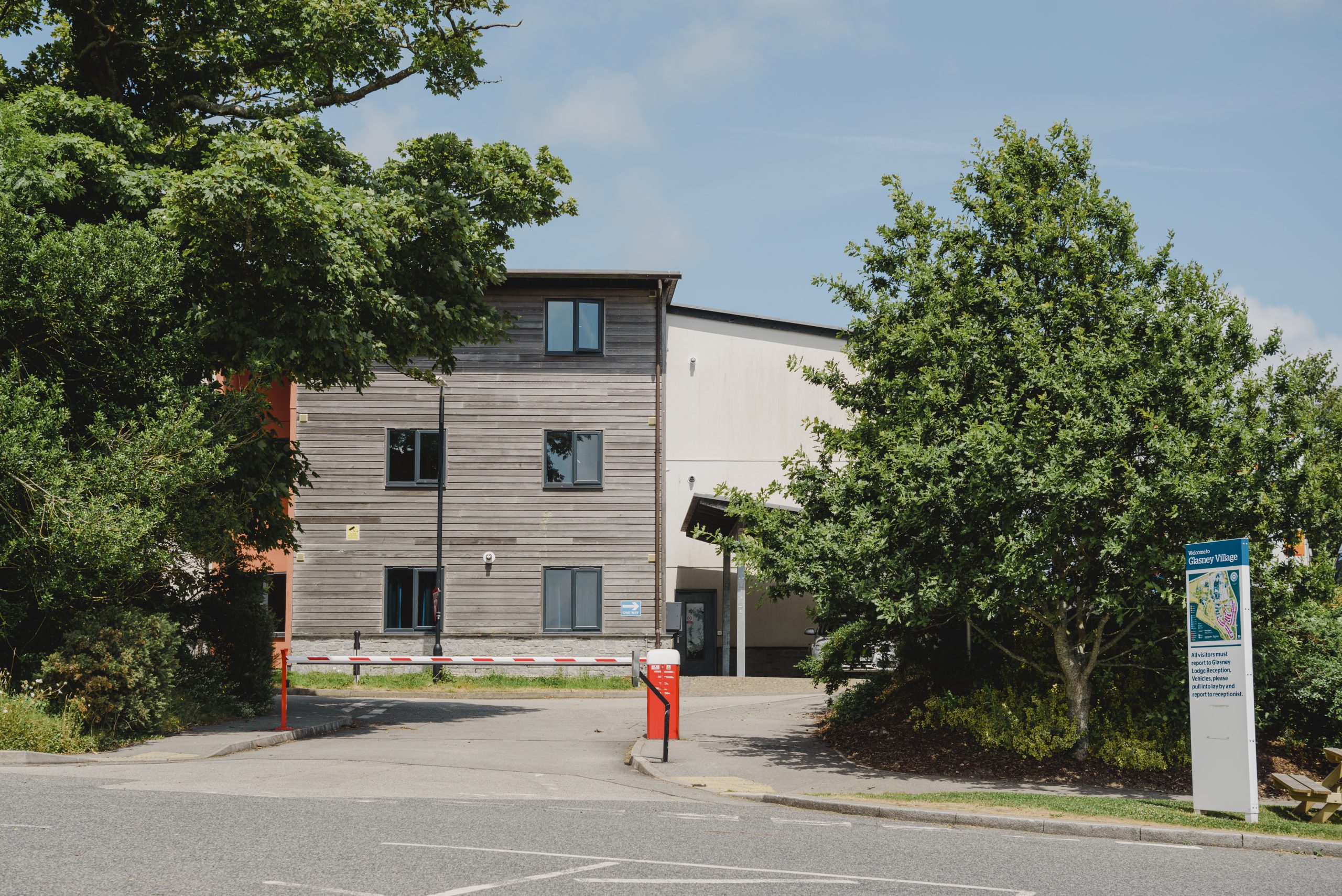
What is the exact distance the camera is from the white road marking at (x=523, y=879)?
7.19 meters

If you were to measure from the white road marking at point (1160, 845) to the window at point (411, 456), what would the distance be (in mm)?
23164

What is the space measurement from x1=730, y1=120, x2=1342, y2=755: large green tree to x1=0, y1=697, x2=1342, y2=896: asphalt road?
3.73 metres

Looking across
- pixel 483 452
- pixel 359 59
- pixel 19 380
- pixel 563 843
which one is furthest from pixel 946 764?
pixel 483 452

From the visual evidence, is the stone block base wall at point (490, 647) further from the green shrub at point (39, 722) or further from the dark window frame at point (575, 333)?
the green shrub at point (39, 722)

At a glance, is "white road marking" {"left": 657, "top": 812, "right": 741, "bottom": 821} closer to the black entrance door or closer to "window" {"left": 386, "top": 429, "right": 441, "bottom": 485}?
"window" {"left": 386, "top": 429, "right": 441, "bottom": 485}

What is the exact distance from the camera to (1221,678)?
38.8 ft

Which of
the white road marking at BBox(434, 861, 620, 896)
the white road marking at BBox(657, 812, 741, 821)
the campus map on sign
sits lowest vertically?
the white road marking at BBox(657, 812, 741, 821)

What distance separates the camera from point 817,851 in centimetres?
929

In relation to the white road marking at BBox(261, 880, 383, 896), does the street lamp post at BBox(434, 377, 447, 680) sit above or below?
above

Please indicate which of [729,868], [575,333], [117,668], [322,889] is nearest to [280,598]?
[575,333]

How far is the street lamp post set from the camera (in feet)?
99.4

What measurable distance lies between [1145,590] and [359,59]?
1471cm

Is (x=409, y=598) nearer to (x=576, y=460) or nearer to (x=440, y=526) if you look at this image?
(x=440, y=526)

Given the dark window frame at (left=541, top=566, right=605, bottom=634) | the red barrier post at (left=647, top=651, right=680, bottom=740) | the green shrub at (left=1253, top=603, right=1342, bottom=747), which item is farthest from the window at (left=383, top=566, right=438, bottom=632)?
the green shrub at (left=1253, top=603, right=1342, bottom=747)
